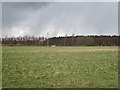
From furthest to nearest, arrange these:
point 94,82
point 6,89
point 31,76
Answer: point 31,76, point 94,82, point 6,89

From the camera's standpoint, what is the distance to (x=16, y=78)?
1383cm

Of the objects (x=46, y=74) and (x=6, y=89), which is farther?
(x=46, y=74)

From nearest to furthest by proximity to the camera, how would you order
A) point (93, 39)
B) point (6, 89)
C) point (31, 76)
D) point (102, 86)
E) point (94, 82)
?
point (6, 89) < point (102, 86) < point (94, 82) < point (31, 76) < point (93, 39)

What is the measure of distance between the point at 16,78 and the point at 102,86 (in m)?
4.25

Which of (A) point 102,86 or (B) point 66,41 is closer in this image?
(A) point 102,86

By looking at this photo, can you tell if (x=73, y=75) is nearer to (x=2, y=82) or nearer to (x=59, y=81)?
(x=59, y=81)

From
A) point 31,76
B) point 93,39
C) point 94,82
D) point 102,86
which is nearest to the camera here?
point 102,86

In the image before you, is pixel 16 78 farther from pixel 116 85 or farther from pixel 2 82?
pixel 116 85

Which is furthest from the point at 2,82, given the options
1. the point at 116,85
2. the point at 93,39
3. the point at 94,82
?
the point at 93,39

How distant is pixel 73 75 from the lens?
1515 cm

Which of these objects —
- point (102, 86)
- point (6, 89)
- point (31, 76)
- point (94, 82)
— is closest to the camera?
point (6, 89)

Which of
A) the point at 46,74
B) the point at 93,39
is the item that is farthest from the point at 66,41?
the point at 46,74

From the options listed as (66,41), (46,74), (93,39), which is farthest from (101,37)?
(46,74)

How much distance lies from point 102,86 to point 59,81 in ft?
7.10
